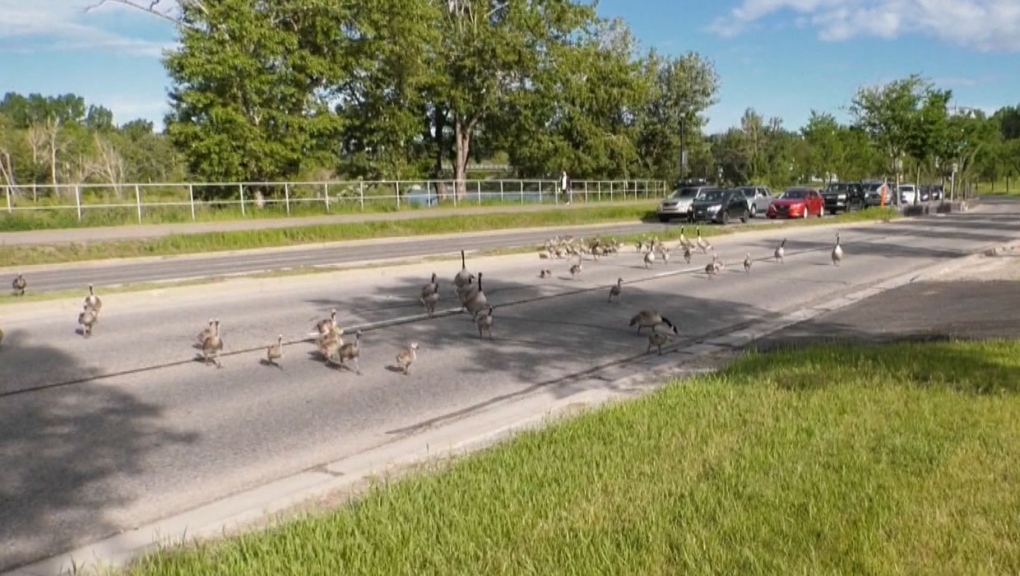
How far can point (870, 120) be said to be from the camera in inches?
1777

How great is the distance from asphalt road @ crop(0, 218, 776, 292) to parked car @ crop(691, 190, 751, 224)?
13.6 metres

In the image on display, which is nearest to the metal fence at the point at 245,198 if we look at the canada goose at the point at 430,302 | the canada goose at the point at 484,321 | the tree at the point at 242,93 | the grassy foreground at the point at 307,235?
the tree at the point at 242,93

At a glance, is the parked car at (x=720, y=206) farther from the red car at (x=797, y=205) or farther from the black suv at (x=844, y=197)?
the black suv at (x=844, y=197)

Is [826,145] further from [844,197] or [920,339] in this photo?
[920,339]

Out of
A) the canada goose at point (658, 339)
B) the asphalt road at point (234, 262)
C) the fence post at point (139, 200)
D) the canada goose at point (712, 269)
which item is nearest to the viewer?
the canada goose at point (658, 339)

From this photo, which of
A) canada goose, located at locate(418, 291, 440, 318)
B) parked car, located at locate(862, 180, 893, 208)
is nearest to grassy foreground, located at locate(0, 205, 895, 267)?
parked car, located at locate(862, 180, 893, 208)

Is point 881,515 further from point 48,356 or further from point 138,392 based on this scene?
point 48,356

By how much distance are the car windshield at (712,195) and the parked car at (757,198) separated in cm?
352

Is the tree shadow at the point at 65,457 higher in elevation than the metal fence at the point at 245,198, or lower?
lower

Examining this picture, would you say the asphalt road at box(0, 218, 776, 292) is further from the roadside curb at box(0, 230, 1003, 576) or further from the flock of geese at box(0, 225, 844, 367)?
the roadside curb at box(0, 230, 1003, 576)

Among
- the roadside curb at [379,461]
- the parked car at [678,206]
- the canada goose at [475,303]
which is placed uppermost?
the parked car at [678,206]

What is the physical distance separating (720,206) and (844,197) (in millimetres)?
13956

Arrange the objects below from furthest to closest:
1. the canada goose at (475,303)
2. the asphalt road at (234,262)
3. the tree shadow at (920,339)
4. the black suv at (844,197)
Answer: the black suv at (844,197)
the asphalt road at (234,262)
the canada goose at (475,303)
the tree shadow at (920,339)

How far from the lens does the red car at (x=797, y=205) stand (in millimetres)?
42062
